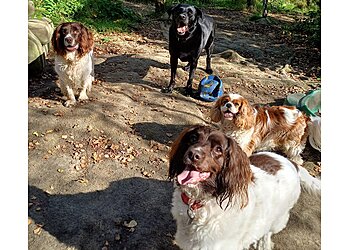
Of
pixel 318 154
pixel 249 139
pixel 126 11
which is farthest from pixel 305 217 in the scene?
pixel 126 11

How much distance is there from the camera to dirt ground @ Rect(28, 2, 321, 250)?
3492mm

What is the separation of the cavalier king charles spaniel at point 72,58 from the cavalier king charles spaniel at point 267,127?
8.59 feet

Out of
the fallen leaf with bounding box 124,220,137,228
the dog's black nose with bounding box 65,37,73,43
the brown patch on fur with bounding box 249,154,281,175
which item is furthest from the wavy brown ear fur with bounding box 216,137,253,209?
the dog's black nose with bounding box 65,37,73,43

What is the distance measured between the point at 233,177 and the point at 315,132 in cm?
299

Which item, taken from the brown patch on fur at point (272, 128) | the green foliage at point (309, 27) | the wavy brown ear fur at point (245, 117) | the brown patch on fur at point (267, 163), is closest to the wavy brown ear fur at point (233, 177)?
the brown patch on fur at point (267, 163)

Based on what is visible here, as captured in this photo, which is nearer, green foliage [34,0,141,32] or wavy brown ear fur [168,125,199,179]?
wavy brown ear fur [168,125,199,179]

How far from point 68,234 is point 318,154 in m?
3.98

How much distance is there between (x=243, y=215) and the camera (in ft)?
8.48

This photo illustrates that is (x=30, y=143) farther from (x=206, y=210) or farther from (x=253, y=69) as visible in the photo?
(x=253, y=69)

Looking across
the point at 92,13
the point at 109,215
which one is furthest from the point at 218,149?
the point at 92,13

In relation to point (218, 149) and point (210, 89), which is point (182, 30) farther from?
point (218, 149)

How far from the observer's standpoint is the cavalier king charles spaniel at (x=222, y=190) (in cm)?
238

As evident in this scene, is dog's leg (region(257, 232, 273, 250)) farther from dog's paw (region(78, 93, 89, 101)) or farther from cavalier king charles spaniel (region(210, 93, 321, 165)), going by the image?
dog's paw (region(78, 93, 89, 101))

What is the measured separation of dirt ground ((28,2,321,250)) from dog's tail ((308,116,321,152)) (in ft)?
1.10
